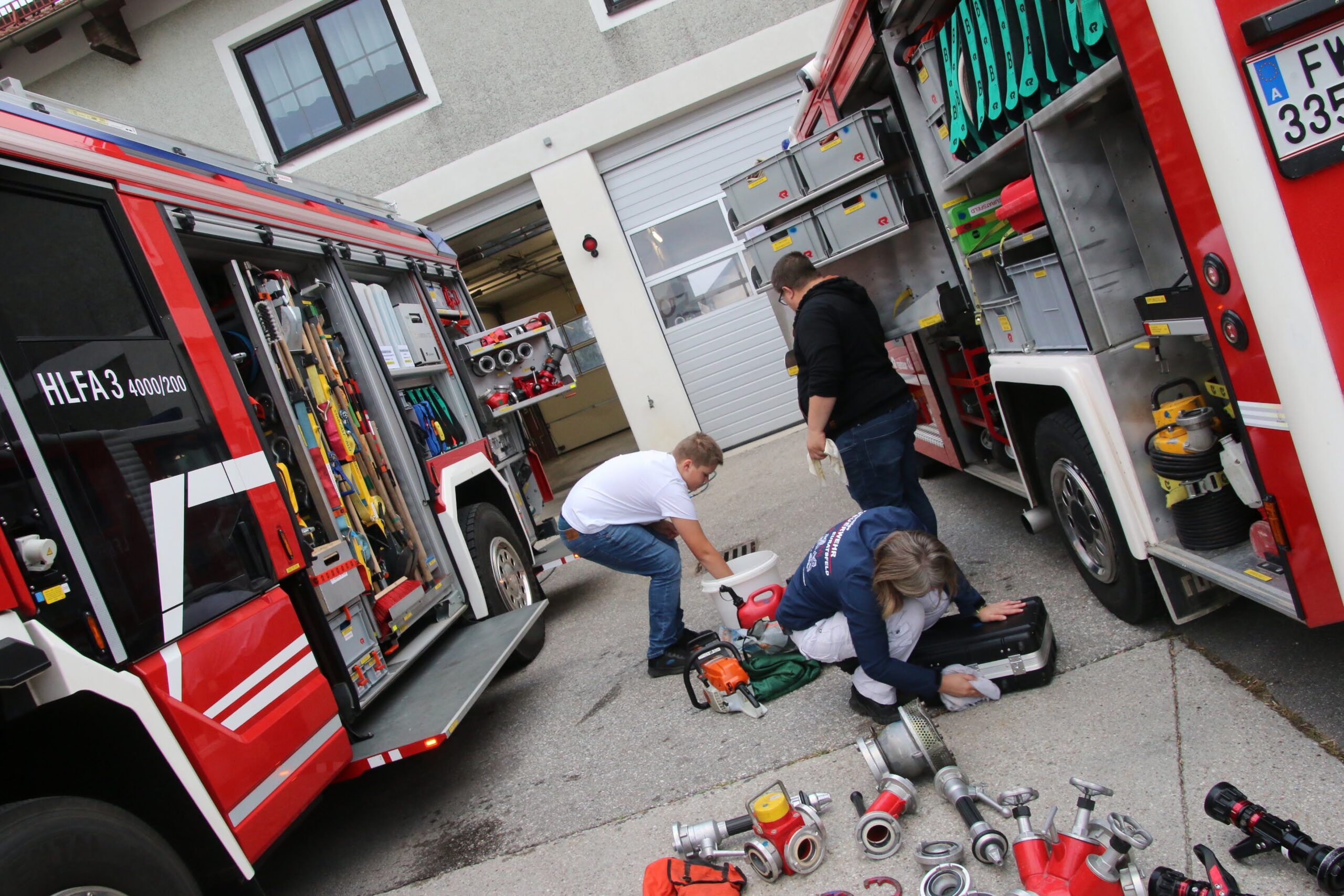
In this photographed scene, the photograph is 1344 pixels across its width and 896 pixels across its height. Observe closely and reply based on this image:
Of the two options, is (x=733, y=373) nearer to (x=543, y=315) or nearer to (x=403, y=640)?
(x=543, y=315)

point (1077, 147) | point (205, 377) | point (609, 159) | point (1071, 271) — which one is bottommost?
point (1071, 271)

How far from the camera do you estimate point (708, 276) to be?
1077cm

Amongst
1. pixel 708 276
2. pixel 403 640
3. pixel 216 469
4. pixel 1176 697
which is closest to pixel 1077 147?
pixel 1176 697

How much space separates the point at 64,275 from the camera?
2.93 m

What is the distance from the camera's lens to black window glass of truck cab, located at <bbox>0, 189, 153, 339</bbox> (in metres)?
2.76

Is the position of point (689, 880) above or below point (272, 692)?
below

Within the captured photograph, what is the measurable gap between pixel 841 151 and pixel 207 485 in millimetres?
3531

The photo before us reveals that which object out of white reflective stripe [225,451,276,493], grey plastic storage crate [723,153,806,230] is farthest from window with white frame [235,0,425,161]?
white reflective stripe [225,451,276,493]

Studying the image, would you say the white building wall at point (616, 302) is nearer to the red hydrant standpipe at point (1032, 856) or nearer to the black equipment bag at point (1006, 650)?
the black equipment bag at point (1006, 650)

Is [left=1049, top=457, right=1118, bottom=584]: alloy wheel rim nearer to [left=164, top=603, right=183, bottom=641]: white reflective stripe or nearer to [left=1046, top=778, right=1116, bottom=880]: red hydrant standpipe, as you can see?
[left=1046, top=778, right=1116, bottom=880]: red hydrant standpipe

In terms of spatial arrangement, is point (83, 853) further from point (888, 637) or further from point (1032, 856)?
point (888, 637)

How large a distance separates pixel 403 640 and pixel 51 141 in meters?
2.77

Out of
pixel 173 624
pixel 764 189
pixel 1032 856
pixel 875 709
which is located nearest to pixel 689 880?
pixel 1032 856

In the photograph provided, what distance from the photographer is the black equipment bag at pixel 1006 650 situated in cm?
330
